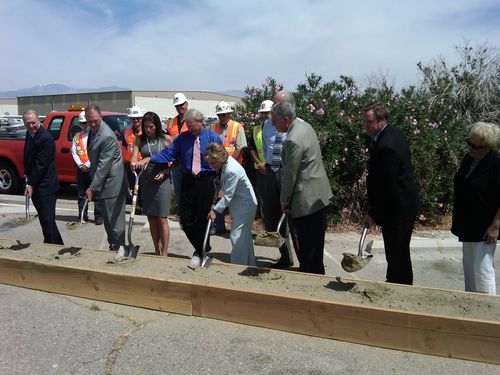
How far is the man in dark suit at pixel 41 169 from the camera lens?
5996 millimetres

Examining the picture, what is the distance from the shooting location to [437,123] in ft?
28.2

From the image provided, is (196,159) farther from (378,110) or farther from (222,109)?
(378,110)

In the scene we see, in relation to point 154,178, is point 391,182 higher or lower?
higher

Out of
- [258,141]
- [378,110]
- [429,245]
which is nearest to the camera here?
[378,110]

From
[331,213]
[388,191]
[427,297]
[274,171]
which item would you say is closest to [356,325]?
[427,297]

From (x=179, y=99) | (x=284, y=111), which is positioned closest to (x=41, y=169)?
(x=179, y=99)

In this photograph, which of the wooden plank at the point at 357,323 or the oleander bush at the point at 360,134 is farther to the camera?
the oleander bush at the point at 360,134

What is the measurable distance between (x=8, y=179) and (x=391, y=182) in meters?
9.98

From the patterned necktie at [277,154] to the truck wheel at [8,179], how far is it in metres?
7.90

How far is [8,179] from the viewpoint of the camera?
452 inches

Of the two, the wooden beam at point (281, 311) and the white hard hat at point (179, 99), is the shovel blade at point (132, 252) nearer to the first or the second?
the wooden beam at point (281, 311)

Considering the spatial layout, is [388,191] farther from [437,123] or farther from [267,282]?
[437,123]

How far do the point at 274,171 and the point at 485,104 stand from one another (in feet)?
26.2

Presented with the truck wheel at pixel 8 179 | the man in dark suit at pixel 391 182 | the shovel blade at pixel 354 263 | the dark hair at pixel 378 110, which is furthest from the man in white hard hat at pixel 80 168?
the dark hair at pixel 378 110
